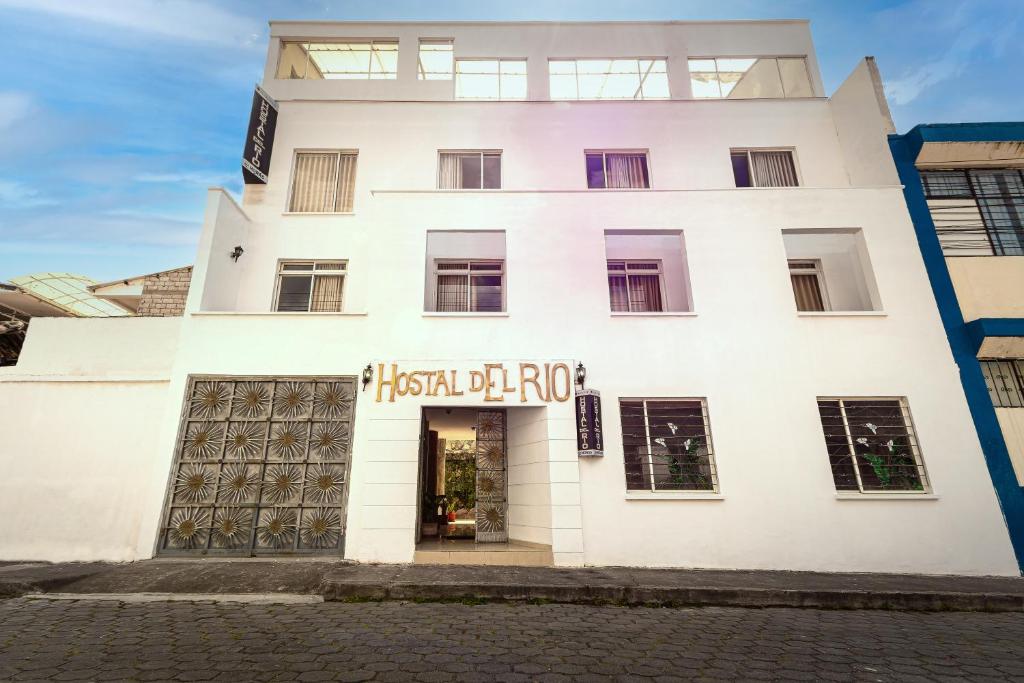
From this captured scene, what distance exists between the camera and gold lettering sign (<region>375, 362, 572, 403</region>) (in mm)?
9047

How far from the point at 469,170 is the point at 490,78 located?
12.9 feet

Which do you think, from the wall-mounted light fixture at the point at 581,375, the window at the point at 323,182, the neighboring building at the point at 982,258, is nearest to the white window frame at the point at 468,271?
the wall-mounted light fixture at the point at 581,375

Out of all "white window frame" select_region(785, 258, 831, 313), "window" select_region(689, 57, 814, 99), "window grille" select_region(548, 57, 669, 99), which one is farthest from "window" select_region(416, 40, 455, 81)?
"white window frame" select_region(785, 258, 831, 313)

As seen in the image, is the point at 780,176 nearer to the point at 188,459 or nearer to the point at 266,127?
the point at 266,127

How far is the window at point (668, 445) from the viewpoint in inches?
344

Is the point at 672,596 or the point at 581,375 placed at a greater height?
the point at 581,375

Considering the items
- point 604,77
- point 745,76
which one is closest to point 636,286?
point 604,77

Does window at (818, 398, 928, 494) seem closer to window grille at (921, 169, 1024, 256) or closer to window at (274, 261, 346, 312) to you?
window grille at (921, 169, 1024, 256)

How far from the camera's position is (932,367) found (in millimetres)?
9156

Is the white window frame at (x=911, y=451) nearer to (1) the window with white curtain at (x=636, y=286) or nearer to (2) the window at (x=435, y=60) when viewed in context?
(1) the window with white curtain at (x=636, y=286)

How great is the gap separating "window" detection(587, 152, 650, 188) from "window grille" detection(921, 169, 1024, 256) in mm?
6574

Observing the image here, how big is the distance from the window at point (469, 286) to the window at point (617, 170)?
12.6 ft

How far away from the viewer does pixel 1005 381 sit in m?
9.30

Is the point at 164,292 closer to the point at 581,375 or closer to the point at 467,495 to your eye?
the point at 467,495
